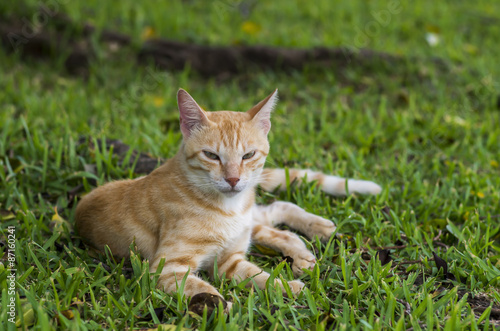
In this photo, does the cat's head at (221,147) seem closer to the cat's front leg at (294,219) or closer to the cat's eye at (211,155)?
the cat's eye at (211,155)

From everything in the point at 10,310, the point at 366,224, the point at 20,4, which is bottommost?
the point at 366,224

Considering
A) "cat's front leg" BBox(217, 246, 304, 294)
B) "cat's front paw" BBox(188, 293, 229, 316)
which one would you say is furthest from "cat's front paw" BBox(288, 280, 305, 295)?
"cat's front paw" BBox(188, 293, 229, 316)

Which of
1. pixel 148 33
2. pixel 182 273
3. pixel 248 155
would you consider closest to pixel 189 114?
pixel 248 155

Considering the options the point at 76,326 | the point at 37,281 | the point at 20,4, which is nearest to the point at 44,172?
the point at 37,281

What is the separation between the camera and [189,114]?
3086mm

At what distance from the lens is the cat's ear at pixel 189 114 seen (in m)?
3.03

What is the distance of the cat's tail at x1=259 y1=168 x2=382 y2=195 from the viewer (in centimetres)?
389

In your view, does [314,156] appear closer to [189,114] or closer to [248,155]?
[248,155]

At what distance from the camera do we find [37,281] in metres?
2.81

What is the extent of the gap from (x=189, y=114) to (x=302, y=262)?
3.66ft

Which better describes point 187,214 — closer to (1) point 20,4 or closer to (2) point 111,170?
(2) point 111,170

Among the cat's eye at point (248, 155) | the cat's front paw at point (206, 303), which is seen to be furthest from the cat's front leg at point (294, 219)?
the cat's front paw at point (206, 303)

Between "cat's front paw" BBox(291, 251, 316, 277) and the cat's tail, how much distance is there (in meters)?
0.80

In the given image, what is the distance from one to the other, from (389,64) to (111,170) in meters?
4.01
